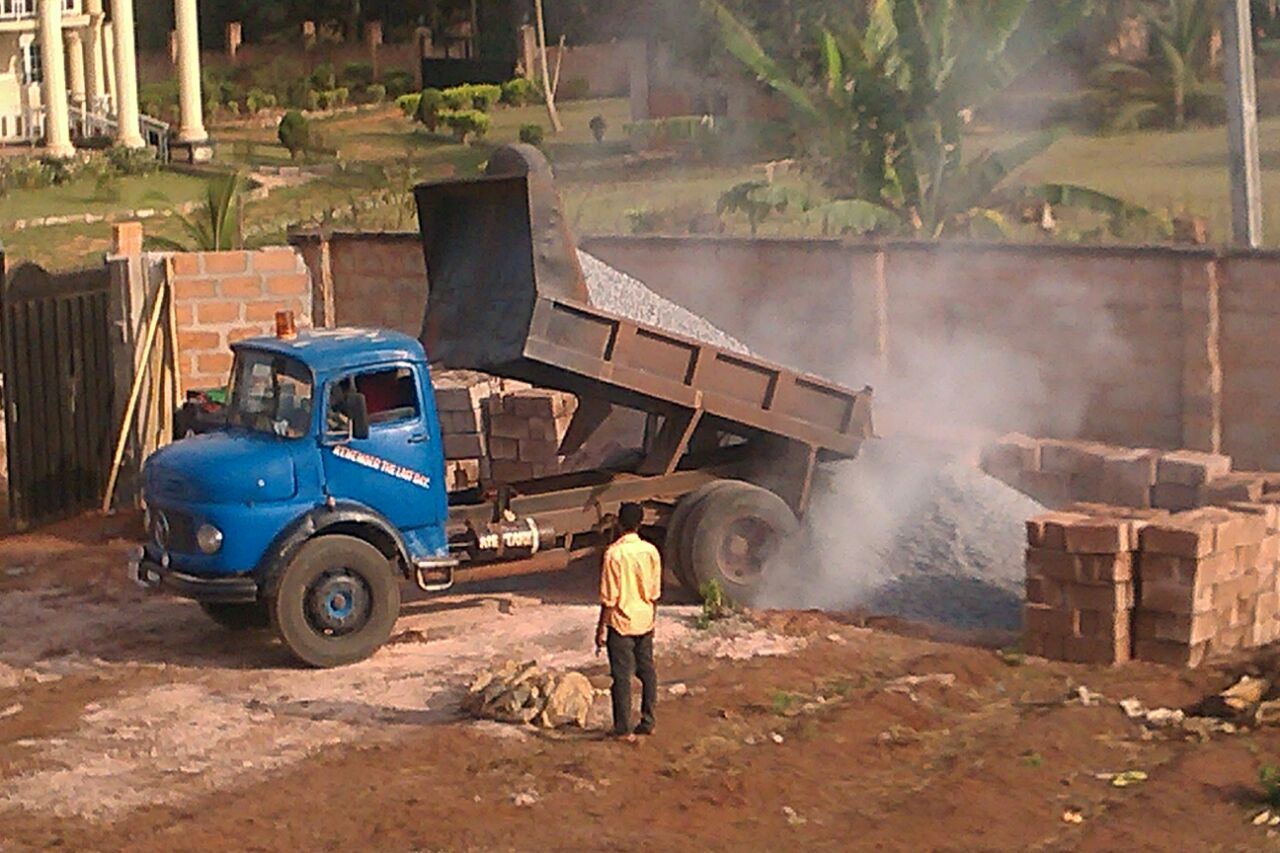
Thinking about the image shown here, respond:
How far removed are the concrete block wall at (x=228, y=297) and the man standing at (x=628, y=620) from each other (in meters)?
7.91

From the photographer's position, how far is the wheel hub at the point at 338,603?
39.9ft

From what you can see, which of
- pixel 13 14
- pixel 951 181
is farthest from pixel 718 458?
pixel 13 14

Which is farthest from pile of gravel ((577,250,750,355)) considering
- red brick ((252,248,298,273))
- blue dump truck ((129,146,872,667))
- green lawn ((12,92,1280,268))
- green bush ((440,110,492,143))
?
green bush ((440,110,492,143))

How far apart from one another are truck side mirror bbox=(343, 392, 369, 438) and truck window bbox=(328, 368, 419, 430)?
0.39 ft

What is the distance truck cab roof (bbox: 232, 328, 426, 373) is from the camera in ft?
40.3

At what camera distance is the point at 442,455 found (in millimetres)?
A: 12633

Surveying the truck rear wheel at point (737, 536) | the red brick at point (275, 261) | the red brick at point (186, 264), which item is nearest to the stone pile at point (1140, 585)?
the truck rear wheel at point (737, 536)

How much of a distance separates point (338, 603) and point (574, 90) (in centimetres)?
5556

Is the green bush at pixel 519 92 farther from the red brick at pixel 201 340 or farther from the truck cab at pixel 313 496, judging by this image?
the truck cab at pixel 313 496

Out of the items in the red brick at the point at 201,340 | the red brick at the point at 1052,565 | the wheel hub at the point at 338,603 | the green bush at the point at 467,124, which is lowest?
the wheel hub at the point at 338,603

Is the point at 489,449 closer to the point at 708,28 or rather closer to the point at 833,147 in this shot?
the point at 833,147

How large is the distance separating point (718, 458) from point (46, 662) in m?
4.74

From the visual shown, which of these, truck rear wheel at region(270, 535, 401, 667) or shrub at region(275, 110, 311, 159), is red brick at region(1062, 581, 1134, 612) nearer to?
truck rear wheel at region(270, 535, 401, 667)

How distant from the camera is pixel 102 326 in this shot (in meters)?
18.7
